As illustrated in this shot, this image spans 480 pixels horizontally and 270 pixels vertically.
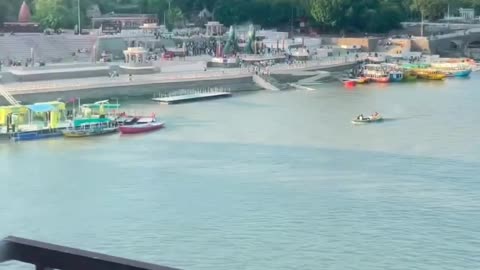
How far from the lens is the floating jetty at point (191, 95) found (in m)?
10.8

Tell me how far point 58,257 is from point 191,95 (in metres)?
9.95

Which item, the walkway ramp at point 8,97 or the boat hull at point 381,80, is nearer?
the walkway ramp at point 8,97

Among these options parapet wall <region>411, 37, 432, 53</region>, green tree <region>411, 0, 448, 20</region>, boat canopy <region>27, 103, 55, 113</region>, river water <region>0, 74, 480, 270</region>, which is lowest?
river water <region>0, 74, 480, 270</region>

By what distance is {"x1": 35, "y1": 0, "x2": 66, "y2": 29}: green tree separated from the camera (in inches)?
595

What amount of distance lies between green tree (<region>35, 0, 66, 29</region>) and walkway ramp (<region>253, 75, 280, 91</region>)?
4084 millimetres

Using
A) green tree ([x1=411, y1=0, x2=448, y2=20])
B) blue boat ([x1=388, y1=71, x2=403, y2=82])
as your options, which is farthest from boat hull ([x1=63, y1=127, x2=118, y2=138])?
green tree ([x1=411, y1=0, x2=448, y2=20])

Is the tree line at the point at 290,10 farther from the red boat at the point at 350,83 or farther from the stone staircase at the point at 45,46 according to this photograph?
the red boat at the point at 350,83

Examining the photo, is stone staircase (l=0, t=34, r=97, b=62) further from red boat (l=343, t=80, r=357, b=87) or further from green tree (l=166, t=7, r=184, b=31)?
red boat (l=343, t=80, r=357, b=87)

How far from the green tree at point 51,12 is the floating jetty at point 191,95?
4309 mm

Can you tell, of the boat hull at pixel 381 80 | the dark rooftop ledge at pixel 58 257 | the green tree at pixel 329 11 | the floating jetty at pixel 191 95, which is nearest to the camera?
the dark rooftop ledge at pixel 58 257

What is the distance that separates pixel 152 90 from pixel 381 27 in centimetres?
789

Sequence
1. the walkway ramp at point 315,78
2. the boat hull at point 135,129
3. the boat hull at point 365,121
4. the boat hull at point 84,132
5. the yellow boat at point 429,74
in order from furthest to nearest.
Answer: the yellow boat at point 429,74
the walkway ramp at point 315,78
the boat hull at point 365,121
the boat hull at point 135,129
the boat hull at point 84,132

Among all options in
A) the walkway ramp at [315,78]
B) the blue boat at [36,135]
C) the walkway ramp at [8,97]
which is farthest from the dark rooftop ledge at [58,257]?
the walkway ramp at [315,78]

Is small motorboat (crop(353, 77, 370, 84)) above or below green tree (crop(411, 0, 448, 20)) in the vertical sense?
below
